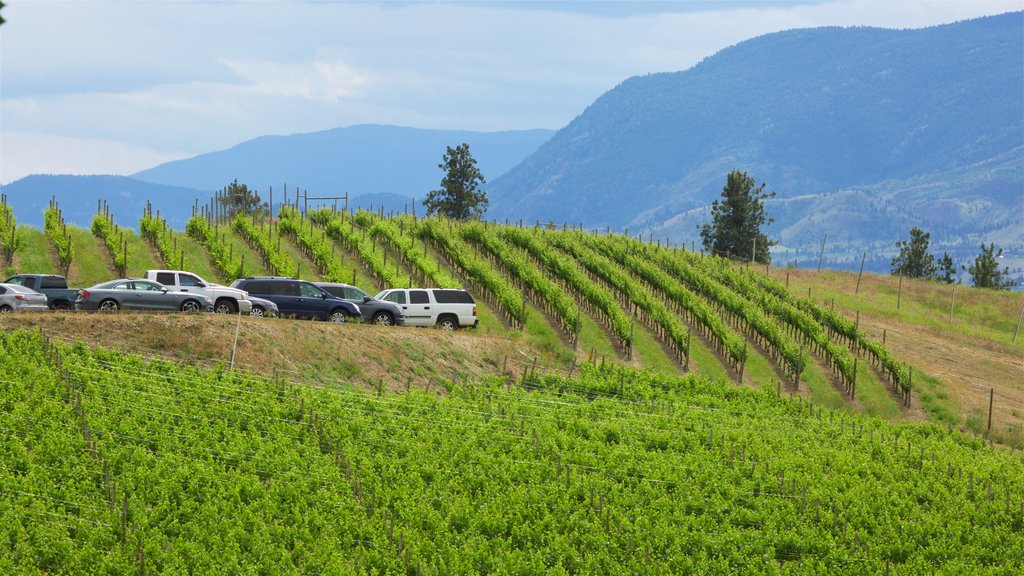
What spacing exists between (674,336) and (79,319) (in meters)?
24.3

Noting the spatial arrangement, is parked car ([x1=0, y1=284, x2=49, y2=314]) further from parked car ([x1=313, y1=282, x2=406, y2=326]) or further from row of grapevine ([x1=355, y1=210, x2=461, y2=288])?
row of grapevine ([x1=355, y1=210, x2=461, y2=288])

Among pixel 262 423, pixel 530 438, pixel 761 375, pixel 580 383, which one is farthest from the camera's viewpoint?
pixel 761 375

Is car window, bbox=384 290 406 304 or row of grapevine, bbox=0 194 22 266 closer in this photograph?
car window, bbox=384 290 406 304

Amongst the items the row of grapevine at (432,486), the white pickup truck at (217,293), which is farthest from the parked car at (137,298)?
the row of grapevine at (432,486)

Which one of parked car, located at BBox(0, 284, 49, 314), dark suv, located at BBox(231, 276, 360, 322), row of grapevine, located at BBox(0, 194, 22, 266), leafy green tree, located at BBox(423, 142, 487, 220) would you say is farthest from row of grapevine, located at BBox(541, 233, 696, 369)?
leafy green tree, located at BBox(423, 142, 487, 220)

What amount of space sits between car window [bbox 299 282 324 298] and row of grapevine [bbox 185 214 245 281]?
11.8 meters

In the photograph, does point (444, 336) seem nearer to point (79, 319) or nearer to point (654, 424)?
point (654, 424)

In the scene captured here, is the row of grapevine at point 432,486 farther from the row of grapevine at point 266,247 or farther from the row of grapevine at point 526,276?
the row of grapevine at point 266,247

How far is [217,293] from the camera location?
126 ft

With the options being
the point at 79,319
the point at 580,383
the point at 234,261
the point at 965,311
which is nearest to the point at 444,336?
the point at 580,383

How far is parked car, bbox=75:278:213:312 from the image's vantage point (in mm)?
35938

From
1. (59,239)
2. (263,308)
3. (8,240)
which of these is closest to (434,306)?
(263,308)

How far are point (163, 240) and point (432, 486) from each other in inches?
1254

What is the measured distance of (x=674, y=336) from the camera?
159ft
